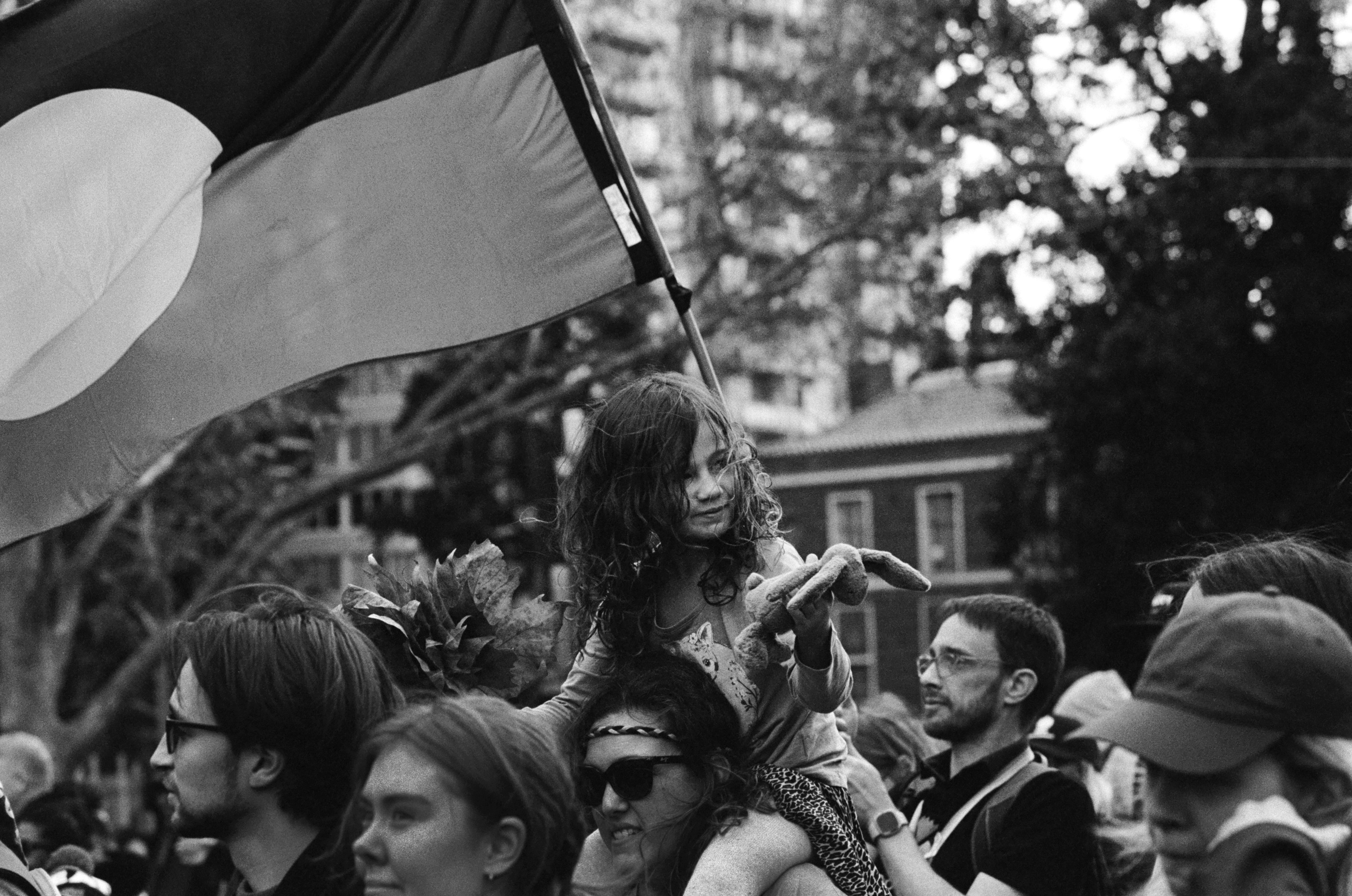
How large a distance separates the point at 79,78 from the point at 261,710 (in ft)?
9.12

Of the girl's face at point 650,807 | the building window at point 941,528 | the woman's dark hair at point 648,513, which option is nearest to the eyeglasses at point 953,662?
the woman's dark hair at point 648,513

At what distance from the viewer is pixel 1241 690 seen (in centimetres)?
212

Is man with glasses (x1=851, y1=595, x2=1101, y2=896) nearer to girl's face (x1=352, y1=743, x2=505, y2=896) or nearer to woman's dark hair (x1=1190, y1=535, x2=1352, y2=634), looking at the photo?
woman's dark hair (x1=1190, y1=535, x2=1352, y2=634)

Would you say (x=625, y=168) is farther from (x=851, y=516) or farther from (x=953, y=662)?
(x=851, y=516)

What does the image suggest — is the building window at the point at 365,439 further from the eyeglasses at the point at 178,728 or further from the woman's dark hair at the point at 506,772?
the woman's dark hair at the point at 506,772

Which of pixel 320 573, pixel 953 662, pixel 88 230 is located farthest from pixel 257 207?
pixel 320 573

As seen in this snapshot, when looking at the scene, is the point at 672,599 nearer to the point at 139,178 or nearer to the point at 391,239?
the point at 391,239

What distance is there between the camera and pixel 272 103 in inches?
Answer: 210

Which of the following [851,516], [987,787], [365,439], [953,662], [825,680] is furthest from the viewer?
[365,439]

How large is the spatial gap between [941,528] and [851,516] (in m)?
2.66

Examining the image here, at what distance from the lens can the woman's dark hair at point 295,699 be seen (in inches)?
120

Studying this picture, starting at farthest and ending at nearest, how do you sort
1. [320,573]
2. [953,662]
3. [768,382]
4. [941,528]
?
[320,573], [941,528], [768,382], [953,662]

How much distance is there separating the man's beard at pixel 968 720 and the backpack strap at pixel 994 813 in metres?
0.15

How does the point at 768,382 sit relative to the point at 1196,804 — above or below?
below
